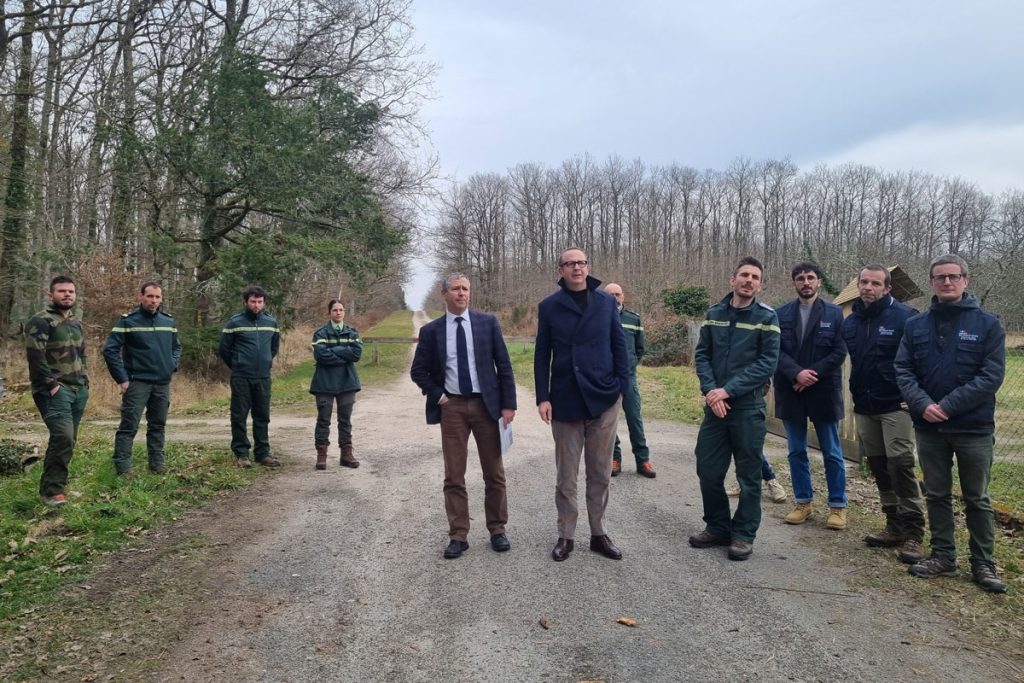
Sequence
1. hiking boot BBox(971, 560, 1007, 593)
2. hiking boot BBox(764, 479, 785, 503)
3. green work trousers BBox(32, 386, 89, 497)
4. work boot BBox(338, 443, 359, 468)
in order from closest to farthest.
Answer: hiking boot BBox(971, 560, 1007, 593), green work trousers BBox(32, 386, 89, 497), hiking boot BBox(764, 479, 785, 503), work boot BBox(338, 443, 359, 468)

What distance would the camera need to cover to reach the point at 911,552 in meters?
4.75

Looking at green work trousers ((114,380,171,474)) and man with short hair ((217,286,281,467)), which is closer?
green work trousers ((114,380,171,474))

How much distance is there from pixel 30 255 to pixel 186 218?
3.89 m

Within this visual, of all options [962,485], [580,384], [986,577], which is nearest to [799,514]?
[962,485]

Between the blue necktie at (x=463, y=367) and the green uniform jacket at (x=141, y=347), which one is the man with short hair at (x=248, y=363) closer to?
the green uniform jacket at (x=141, y=347)

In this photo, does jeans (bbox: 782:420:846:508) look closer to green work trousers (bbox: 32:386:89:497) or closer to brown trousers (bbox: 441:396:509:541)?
brown trousers (bbox: 441:396:509:541)

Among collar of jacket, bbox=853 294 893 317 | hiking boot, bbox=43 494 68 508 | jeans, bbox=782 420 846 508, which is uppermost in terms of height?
collar of jacket, bbox=853 294 893 317

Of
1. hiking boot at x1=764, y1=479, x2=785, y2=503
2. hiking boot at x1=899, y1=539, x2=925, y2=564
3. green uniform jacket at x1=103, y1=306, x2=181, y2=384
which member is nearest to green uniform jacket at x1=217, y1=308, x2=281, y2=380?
green uniform jacket at x1=103, y1=306, x2=181, y2=384

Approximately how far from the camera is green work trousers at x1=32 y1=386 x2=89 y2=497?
582 centimetres

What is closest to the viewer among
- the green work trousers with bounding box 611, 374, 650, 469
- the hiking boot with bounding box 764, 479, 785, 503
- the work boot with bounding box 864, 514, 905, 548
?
the work boot with bounding box 864, 514, 905, 548

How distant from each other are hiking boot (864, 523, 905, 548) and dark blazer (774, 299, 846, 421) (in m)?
0.96

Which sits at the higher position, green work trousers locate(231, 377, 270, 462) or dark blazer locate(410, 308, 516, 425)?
dark blazer locate(410, 308, 516, 425)

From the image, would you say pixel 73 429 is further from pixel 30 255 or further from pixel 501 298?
pixel 501 298

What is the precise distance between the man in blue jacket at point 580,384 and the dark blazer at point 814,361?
5.60 feet
